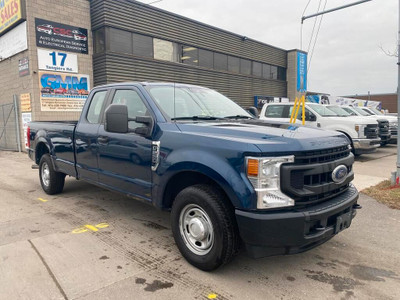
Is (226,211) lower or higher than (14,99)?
lower

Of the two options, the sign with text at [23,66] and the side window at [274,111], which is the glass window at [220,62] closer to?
the side window at [274,111]

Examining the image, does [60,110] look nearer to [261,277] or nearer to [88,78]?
[88,78]

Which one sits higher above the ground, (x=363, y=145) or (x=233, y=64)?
(x=233, y=64)

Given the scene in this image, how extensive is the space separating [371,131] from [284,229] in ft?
29.5

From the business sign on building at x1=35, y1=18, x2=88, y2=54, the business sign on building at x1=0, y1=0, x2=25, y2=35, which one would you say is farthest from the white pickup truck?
the business sign on building at x1=0, y1=0, x2=25, y2=35

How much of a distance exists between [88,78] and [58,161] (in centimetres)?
967

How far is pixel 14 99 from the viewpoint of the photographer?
13.9 m

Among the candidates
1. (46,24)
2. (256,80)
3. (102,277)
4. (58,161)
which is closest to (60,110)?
(46,24)

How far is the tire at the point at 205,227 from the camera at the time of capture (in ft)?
9.32

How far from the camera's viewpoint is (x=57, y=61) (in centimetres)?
1312

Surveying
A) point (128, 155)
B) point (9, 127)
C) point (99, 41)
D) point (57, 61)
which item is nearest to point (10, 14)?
point (57, 61)

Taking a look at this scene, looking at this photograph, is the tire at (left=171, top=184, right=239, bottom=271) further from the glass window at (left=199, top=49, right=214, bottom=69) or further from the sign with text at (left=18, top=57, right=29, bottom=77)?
the glass window at (left=199, top=49, right=214, bottom=69)

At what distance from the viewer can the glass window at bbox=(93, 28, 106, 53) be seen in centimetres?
1397

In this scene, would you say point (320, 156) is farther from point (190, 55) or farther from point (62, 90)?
point (190, 55)
